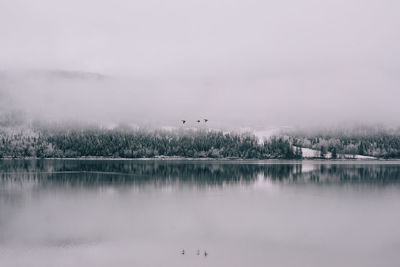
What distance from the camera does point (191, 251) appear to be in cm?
3516

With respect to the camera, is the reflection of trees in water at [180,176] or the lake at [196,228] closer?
the lake at [196,228]

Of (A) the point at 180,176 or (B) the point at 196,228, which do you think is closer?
(B) the point at 196,228

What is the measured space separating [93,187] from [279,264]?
57.8 m

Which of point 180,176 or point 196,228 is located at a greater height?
point 180,176

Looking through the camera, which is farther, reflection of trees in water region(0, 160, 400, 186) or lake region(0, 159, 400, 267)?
reflection of trees in water region(0, 160, 400, 186)

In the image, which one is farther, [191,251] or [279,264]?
[191,251]

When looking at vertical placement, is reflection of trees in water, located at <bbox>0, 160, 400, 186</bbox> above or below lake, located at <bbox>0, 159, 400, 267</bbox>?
above

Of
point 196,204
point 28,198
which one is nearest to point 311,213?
point 196,204

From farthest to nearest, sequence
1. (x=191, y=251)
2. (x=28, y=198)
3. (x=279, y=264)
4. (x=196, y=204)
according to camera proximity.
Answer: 1. (x=28, y=198)
2. (x=196, y=204)
3. (x=191, y=251)
4. (x=279, y=264)

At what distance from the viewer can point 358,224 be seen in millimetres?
48156

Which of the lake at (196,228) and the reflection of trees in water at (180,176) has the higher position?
the reflection of trees in water at (180,176)

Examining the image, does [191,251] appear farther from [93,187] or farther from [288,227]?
[93,187]

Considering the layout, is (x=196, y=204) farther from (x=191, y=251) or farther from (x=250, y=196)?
(x=191, y=251)

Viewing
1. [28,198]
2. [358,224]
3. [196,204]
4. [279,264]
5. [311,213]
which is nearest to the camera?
[279,264]
